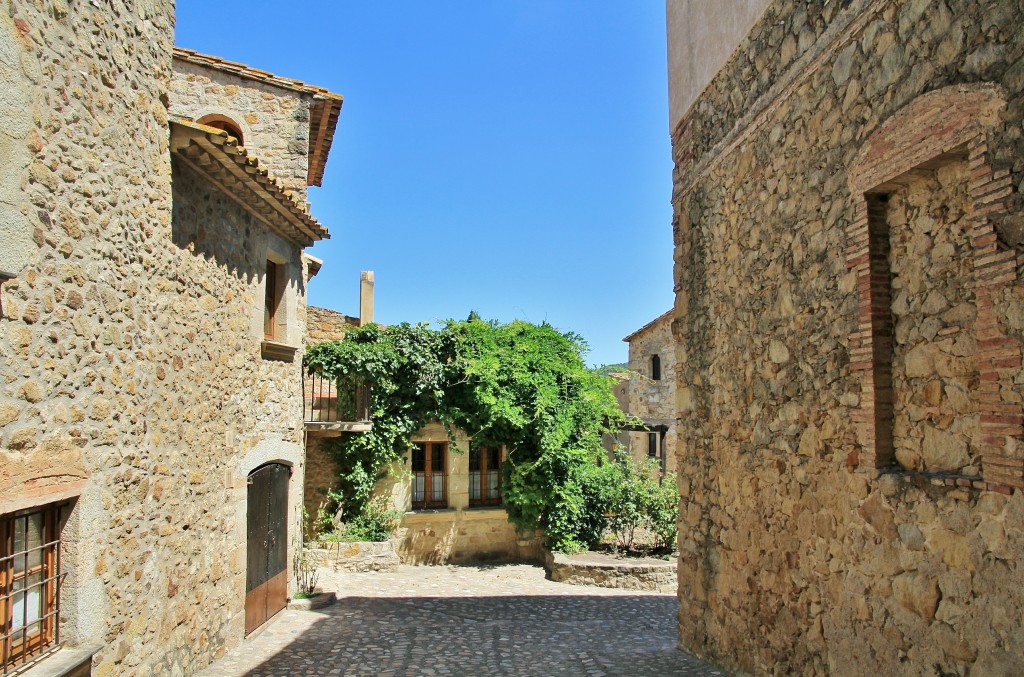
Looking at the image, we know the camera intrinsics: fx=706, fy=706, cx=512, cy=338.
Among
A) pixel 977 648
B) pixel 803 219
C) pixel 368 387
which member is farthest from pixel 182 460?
pixel 368 387

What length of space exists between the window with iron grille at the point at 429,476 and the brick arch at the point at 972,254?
36.6 feet

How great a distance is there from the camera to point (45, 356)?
3924 mm

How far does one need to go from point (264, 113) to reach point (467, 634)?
701cm

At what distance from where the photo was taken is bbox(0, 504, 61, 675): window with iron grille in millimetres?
3762

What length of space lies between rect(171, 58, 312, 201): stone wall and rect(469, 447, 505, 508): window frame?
7.22 meters

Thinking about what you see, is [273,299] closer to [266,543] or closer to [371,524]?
[266,543]

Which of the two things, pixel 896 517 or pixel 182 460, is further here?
pixel 182 460

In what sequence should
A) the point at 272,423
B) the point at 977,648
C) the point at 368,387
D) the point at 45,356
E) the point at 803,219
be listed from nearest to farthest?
1. the point at 977,648
2. the point at 45,356
3. the point at 803,219
4. the point at 272,423
5. the point at 368,387

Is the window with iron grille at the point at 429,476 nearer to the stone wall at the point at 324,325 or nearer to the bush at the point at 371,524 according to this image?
the bush at the point at 371,524

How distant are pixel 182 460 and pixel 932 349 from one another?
18.1 ft

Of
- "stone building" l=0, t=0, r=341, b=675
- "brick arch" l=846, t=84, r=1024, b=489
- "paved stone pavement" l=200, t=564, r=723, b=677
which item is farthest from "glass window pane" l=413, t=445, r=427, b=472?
"brick arch" l=846, t=84, r=1024, b=489

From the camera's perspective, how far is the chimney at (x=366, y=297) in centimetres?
1630

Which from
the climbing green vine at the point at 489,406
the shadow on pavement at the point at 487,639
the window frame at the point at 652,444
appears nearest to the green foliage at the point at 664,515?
the climbing green vine at the point at 489,406

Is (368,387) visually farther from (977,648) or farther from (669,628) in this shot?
(977,648)
